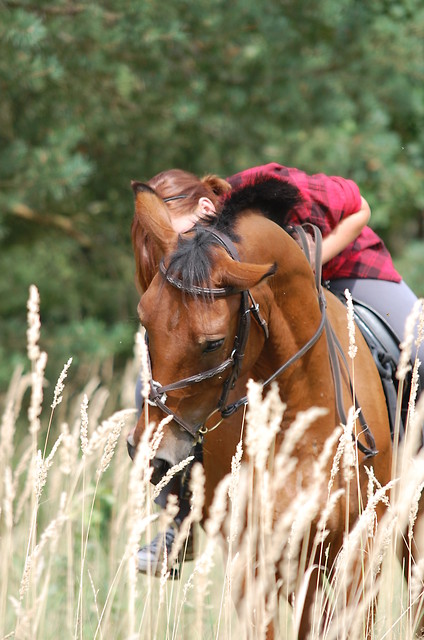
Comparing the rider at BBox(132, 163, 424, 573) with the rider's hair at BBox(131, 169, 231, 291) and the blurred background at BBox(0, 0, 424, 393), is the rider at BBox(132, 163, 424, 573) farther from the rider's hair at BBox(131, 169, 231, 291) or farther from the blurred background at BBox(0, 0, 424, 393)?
the blurred background at BBox(0, 0, 424, 393)

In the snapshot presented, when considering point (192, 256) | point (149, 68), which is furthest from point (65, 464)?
point (149, 68)

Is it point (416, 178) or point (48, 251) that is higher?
point (416, 178)

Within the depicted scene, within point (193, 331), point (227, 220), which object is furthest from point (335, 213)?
point (193, 331)

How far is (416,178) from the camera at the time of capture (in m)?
9.23

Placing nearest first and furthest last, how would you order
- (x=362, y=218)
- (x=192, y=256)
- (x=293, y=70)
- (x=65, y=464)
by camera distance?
(x=65, y=464) < (x=192, y=256) < (x=362, y=218) < (x=293, y=70)

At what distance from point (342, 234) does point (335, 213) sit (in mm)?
94

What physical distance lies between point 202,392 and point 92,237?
19.3 ft

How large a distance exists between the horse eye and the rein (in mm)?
67

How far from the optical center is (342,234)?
3299mm

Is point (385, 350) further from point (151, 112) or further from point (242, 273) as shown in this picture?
point (151, 112)

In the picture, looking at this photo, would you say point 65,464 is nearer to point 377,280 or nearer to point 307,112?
point 377,280

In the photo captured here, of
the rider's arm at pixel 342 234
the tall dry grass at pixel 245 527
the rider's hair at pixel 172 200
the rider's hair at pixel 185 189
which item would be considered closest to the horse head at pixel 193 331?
the tall dry grass at pixel 245 527

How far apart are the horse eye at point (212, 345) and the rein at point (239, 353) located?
0.22ft

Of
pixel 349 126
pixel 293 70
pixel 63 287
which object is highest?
pixel 349 126
